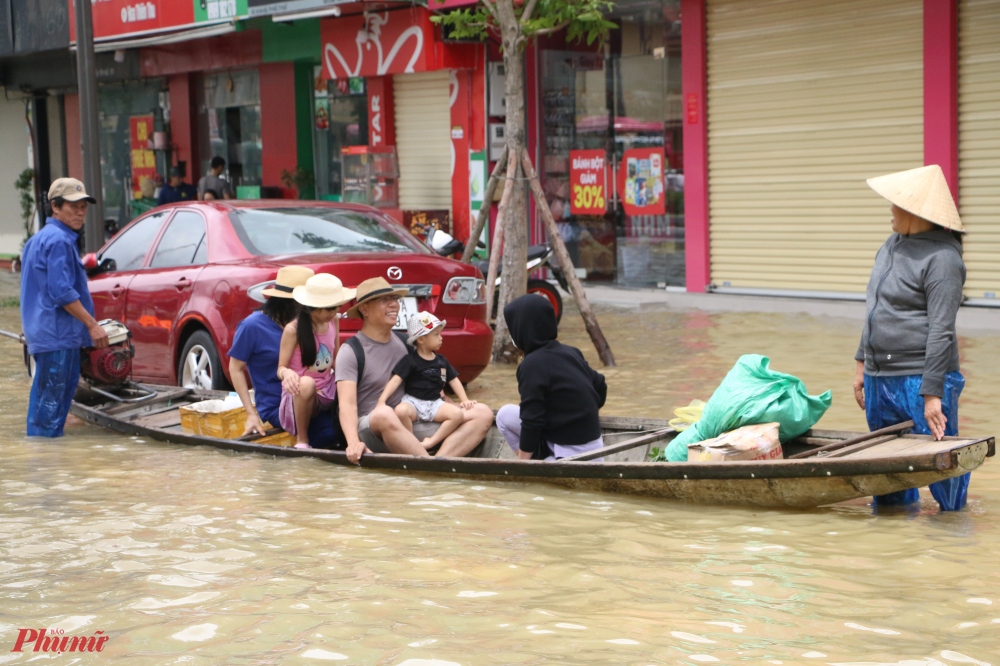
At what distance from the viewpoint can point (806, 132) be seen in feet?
47.1

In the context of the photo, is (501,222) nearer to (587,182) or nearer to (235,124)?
(587,182)

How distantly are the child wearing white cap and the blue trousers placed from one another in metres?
2.42

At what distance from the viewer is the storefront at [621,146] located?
16000 mm

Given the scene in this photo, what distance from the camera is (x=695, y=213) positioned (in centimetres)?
1559

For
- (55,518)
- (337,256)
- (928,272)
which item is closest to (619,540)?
(928,272)

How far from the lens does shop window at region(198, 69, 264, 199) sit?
21.7m

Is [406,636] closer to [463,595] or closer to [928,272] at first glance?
[463,595]

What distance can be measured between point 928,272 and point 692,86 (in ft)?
34.3

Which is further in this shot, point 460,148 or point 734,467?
point 460,148

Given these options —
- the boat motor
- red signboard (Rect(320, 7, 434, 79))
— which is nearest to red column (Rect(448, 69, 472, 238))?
red signboard (Rect(320, 7, 434, 79))

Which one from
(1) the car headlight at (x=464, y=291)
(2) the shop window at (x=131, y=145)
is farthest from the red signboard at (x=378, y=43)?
(1) the car headlight at (x=464, y=291)

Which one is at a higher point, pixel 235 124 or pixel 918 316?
pixel 235 124

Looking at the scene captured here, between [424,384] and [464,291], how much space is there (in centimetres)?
225

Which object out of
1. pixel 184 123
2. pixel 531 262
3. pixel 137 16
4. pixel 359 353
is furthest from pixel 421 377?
pixel 184 123
